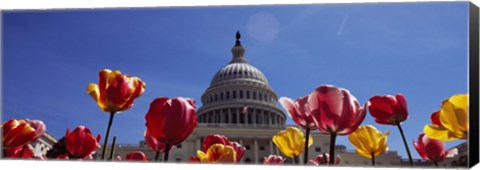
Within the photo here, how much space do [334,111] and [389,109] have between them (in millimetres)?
432

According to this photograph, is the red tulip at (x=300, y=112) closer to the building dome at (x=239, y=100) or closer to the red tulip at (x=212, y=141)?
the red tulip at (x=212, y=141)

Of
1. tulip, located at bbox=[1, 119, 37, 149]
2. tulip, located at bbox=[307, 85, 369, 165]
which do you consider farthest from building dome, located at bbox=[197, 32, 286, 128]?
tulip, located at bbox=[307, 85, 369, 165]

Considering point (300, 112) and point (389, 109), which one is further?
point (389, 109)

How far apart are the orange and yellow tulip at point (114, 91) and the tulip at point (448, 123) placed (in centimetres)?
138

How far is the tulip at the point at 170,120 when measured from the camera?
190 centimetres

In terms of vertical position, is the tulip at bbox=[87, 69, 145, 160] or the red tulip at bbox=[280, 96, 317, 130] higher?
the tulip at bbox=[87, 69, 145, 160]

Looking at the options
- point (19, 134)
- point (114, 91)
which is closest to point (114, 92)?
point (114, 91)

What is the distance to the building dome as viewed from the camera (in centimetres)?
4438

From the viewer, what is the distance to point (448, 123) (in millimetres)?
2006

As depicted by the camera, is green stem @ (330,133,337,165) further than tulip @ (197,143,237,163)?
No

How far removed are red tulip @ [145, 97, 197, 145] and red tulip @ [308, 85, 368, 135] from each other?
0.54 metres

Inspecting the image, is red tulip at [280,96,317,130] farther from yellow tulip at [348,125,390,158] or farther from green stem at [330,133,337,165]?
yellow tulip at [348,125,390,158]

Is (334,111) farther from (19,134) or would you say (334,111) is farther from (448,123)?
(19,134)

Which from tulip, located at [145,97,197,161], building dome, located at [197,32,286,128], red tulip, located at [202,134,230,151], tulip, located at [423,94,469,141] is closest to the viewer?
tulip, located at [145,97,197,161]
